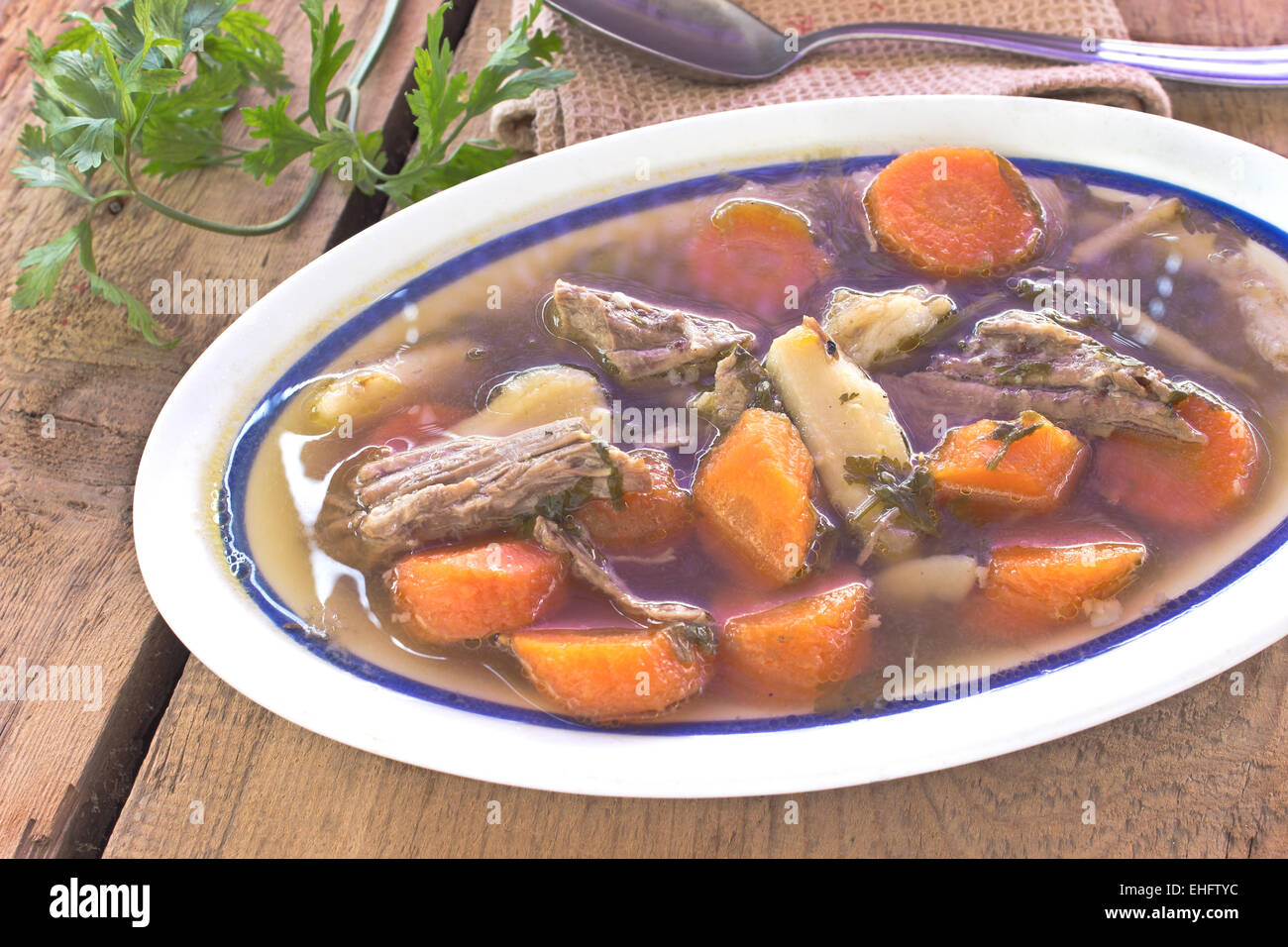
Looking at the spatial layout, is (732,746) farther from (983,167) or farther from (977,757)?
(983,167)

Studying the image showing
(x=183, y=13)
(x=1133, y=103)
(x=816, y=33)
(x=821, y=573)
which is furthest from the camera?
(x=816, y=33)

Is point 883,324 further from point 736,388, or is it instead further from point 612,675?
point 612,675

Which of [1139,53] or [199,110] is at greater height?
[1139,53]

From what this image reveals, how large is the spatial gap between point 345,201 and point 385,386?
747 millimetres

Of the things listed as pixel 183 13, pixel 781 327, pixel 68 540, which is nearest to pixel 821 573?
pixel 781 327

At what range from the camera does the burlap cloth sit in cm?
250

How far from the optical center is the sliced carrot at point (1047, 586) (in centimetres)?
174

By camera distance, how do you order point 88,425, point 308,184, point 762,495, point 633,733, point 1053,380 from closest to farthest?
point 633,733 → point 762,495 → point 1053,380 → point 88,425 → point 308,184

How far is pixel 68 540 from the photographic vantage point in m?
2.02

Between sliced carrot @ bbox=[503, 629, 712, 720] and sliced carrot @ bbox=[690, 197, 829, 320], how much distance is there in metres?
0.82

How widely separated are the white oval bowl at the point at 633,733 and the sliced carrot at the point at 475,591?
0.46 ft

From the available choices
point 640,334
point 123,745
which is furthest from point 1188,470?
point 123,745

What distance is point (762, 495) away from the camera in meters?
1.83

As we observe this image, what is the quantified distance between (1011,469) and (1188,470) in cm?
34
